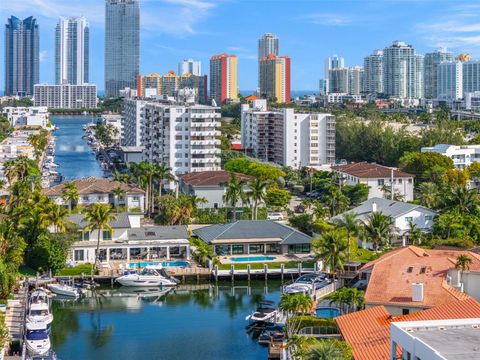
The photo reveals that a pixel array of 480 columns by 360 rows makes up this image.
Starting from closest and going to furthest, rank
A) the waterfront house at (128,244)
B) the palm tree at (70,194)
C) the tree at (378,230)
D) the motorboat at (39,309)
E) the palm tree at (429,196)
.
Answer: the motorboat at (39,309)
the waterfront house at (128,244)
the tree at (378,230)
the palm tree at (429,196)
the palm tree at (70,194)

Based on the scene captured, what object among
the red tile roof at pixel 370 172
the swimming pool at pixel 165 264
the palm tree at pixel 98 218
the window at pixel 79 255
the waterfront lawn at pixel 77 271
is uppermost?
the red tile roof at pixel 370 172

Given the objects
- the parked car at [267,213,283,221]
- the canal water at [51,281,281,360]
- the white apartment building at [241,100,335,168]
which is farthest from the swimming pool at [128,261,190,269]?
the white apartment building at [241,100,335,168]

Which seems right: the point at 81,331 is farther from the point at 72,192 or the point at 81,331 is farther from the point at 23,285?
the point at 72,192

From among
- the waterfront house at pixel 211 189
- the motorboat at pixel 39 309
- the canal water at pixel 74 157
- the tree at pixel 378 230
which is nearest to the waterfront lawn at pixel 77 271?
the motorboat at pixel 39 309

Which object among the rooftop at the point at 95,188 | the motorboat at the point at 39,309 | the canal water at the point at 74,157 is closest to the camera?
the motorboat at the point at 39,309

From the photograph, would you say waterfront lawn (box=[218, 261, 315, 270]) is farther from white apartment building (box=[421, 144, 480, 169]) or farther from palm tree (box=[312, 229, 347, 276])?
white apartment building (box=[421, 144, 480, 169])

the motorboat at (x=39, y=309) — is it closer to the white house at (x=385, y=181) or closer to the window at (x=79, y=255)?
the window at (x=79, y=255)

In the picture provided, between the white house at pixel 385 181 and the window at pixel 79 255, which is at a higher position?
the white house at pixel 385 181
